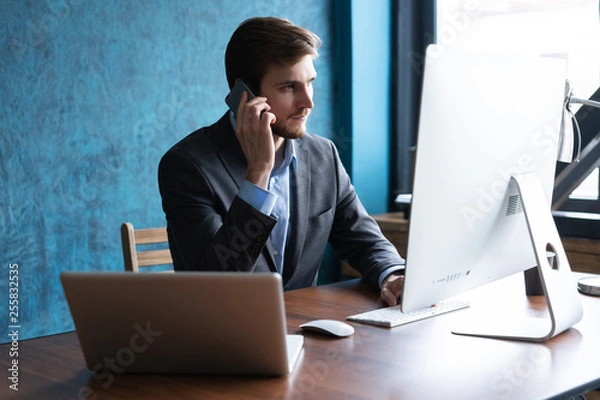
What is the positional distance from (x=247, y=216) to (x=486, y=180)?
555 millimetres

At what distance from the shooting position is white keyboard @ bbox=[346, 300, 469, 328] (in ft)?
4.71

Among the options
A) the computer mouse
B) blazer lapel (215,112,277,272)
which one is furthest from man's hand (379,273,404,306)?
blazer lapel (215,112,277,272)

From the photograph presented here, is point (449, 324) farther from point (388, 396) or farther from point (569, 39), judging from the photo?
point (569, 39)

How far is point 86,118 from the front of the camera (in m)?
2.68

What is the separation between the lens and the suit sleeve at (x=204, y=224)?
5.32 ft

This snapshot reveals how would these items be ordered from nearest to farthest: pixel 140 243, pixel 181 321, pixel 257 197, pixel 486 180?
1. pixel 181 321
2. pixel 486 180
3. pixel 257 197
4. pixel 140 243

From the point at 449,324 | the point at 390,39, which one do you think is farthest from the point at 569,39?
the point at 449,324

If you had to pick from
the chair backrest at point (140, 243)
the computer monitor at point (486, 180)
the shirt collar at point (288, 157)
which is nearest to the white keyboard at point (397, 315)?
the computer monitor at point (486, 180)

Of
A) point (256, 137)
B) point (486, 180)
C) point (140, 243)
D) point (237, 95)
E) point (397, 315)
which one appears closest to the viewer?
point (486, 180)

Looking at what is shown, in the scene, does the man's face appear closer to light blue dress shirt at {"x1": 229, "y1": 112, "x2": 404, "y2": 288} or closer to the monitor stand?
light blue dress shirt at {"x1": 229, "y1": 112, "x2": 404, "y2": 288}

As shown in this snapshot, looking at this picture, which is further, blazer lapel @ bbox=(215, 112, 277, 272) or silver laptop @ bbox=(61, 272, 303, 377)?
blazer lapel @ bbox=(215, 112, 277, 272)

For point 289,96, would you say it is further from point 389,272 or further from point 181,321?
point 181,321

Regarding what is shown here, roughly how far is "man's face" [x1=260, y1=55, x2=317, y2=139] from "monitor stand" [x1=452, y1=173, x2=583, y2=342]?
761 mm

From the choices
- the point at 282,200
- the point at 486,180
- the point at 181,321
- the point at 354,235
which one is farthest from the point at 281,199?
the point at 181,321
